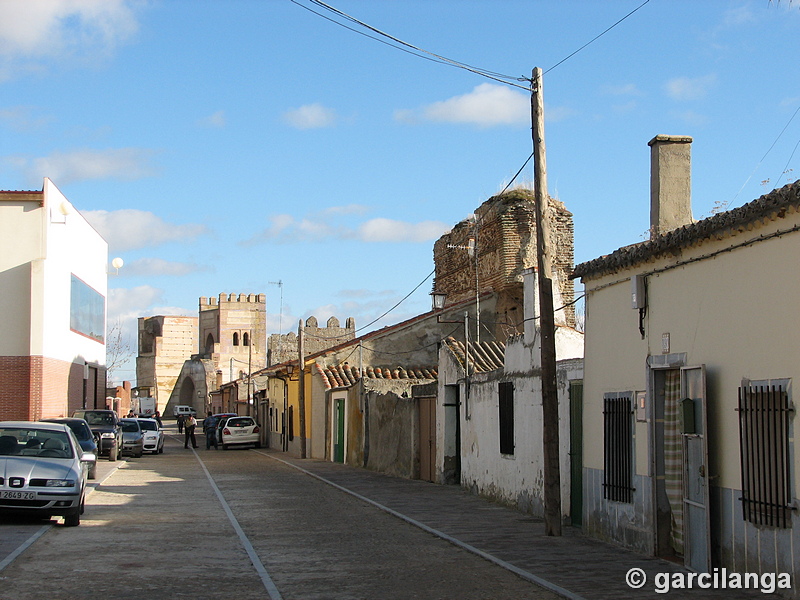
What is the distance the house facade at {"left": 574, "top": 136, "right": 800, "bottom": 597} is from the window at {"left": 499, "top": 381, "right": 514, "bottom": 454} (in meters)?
3.82

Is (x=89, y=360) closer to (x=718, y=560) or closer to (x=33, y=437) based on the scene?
(x=33, y=437)

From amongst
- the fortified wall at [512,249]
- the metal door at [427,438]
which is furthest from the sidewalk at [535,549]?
the fortified wall at [512,249]

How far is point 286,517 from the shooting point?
629 inches

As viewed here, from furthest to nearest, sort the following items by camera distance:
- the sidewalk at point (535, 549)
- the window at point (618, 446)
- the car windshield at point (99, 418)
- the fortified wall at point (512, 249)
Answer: the car windshield at point (99, 418), the fortified wall at point (512, 249), the window at point (618, 446), the sidewalk at point (535, 549)

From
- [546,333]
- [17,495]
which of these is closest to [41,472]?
A: [17,495]

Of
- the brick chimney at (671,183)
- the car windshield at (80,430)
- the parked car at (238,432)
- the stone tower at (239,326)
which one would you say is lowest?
the parked car at (238,432)

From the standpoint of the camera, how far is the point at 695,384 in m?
10.7

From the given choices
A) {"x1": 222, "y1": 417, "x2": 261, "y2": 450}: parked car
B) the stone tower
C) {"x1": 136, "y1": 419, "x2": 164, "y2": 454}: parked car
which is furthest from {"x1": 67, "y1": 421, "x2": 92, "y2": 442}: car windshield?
the stone tower

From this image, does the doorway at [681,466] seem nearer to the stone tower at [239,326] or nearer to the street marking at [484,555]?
the street marking at [484,555]

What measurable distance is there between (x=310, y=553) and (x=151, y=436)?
28749 mm

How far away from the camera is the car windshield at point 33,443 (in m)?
14.8

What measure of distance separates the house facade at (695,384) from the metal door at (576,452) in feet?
2.04

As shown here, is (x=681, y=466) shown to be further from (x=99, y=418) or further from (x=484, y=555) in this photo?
(x=99, y=418)

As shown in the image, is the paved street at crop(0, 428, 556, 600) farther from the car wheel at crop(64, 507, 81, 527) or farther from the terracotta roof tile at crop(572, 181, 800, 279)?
the terracotta roof tile at crop(572, 181, 800, 279)
